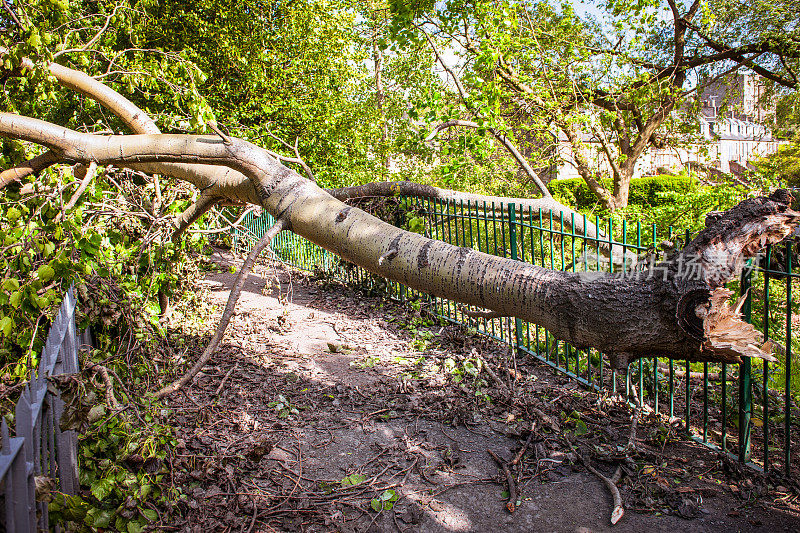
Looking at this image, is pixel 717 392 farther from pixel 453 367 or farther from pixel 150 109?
pixel 150 109

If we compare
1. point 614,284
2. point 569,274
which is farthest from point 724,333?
point 569,274

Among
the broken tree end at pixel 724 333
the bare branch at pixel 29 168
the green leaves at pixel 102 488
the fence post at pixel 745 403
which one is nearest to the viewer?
the broken tree end at pixel 724 333

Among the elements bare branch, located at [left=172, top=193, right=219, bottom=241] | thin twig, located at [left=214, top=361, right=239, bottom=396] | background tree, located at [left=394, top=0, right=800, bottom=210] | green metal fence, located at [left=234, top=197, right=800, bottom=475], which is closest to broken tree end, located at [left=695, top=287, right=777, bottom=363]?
green metal fence, located at [left=234, top=197, right=800, bottom=475]

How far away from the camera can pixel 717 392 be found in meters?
4.60

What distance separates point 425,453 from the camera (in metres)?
3.71

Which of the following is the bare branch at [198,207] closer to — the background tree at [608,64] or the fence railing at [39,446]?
the fence railing at [39,446]

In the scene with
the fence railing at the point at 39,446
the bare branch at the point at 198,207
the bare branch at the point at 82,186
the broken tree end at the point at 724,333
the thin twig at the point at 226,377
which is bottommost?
the thin twig at the point at 226,377

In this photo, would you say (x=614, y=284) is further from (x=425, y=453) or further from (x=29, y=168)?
(x=29, y=168)

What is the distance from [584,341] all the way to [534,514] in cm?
199

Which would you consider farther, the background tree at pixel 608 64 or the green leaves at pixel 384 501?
the background tree at pixel 608 64

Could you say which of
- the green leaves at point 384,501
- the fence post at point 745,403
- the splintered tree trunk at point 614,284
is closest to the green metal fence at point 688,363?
the fence post at point 745,403

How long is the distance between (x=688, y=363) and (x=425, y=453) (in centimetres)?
194

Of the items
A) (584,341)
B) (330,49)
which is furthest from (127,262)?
(330,49)

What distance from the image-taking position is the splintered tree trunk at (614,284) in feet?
4.45
